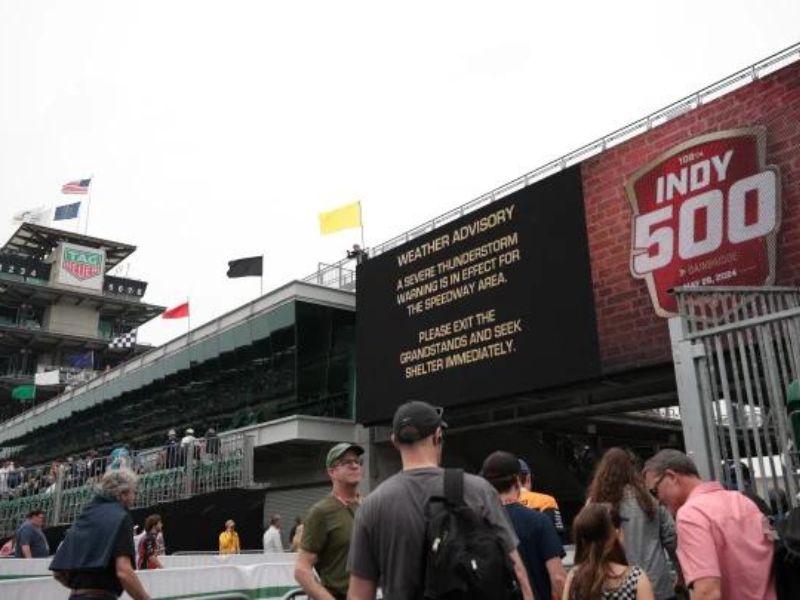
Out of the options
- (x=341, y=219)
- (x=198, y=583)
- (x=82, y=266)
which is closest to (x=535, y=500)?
(x=198, y=583)

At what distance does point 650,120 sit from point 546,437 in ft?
39.3

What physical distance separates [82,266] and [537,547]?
6203cm

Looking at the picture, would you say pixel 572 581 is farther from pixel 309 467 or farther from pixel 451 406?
pixel 309 467

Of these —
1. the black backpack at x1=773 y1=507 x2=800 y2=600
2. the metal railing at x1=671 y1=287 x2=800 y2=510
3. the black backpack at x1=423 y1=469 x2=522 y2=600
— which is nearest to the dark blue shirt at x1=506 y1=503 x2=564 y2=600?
the black backpack at x1=773 y1=507 x2=800 y2=600

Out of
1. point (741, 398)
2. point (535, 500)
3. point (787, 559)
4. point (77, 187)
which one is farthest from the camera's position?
point (77, 187)

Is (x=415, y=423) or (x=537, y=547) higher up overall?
(x=415, y=423)

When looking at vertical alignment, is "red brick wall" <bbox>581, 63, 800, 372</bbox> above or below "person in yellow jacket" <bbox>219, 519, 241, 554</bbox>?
above

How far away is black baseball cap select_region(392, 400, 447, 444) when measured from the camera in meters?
2.86

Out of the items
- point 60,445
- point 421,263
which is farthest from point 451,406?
point 60,445

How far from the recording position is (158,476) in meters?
19.7

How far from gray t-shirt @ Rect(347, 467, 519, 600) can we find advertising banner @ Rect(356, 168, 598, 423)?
10770 millimetres

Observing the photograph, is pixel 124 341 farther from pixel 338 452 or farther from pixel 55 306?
pixel 338 452

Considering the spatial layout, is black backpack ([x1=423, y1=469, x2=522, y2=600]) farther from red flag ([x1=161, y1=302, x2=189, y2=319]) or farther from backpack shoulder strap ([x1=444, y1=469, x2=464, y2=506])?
red flag ([x1=161, y1=302, x2=189, y2=319])

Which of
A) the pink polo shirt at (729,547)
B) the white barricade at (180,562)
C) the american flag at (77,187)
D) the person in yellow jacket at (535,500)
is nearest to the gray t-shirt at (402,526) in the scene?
the pink polo shirt at (729,547)
